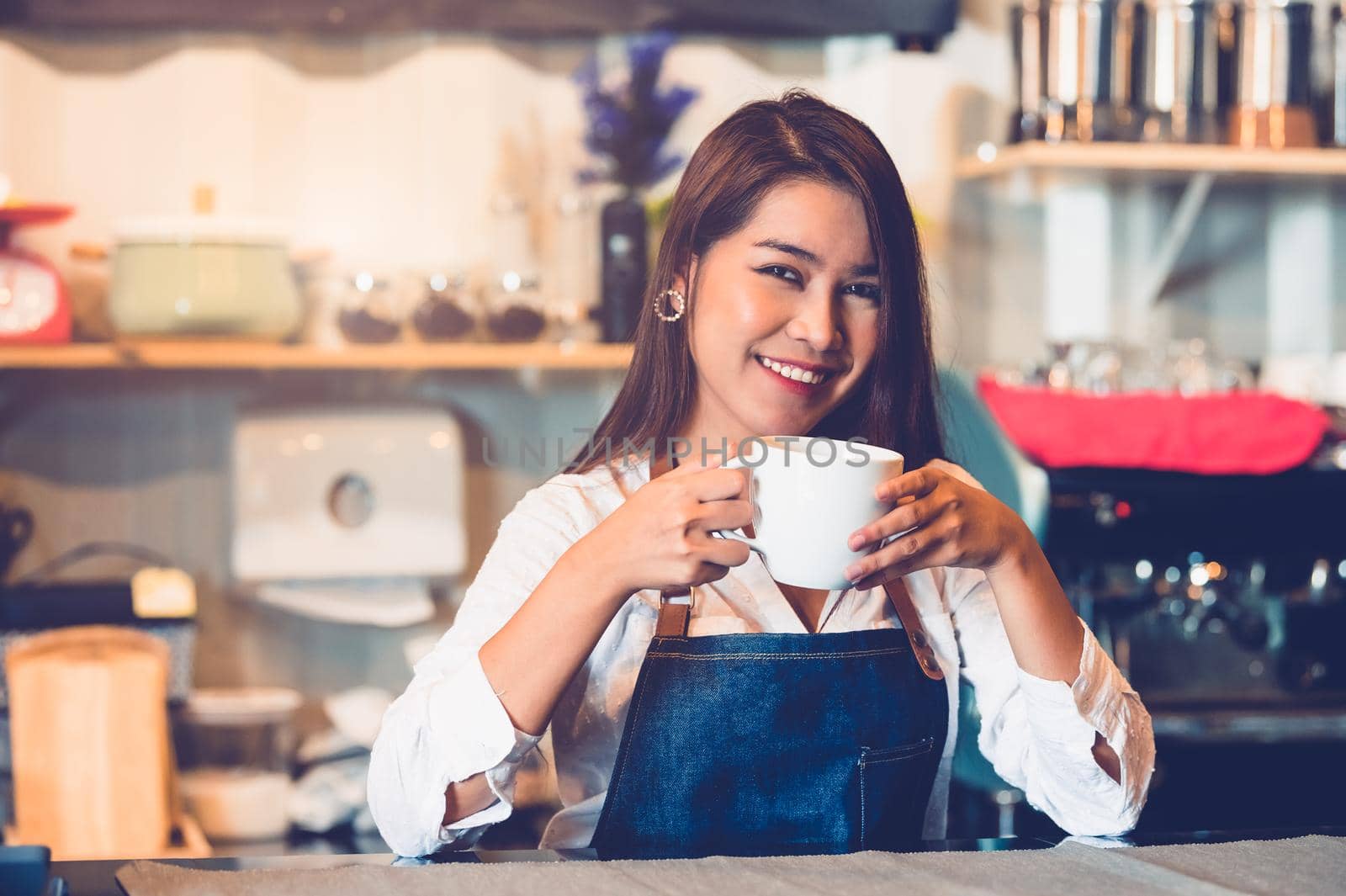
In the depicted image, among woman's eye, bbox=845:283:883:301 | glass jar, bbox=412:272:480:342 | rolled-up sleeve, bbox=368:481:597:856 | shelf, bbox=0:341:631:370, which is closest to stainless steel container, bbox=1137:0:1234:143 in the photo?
shelf, bbox=0:341:631:370

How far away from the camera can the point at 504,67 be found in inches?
91.0

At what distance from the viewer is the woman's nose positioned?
1037mm

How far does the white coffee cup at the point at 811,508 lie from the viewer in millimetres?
774

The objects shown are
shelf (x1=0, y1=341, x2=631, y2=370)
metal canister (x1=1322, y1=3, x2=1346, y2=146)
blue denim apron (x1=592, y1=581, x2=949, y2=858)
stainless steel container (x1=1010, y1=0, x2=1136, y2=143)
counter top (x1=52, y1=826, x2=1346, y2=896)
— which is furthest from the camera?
metal canister (x1=1322, y1=3, x2=1346, y2=146)

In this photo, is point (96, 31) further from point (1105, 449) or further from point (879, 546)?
point (879, 546)

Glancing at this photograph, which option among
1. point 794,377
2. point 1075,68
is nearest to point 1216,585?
point 1075,68

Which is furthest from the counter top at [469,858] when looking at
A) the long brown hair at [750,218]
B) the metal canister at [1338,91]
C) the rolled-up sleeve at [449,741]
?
the metal canister at [1338,91]

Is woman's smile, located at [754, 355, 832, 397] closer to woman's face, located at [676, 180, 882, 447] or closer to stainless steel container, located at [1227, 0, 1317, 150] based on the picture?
woman's face, located at [676, 180, 882, 447]

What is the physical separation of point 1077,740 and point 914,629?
0.16 metres

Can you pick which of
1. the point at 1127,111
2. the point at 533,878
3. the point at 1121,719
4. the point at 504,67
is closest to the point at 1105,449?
the point at 1127,111

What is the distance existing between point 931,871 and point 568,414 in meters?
1.74

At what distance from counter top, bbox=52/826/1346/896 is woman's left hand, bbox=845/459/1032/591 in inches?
6.4

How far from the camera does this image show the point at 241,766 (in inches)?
86.0

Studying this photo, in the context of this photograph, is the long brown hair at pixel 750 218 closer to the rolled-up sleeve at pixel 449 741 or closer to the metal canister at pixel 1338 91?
the rolled-up sleeve at pixel 449 741
